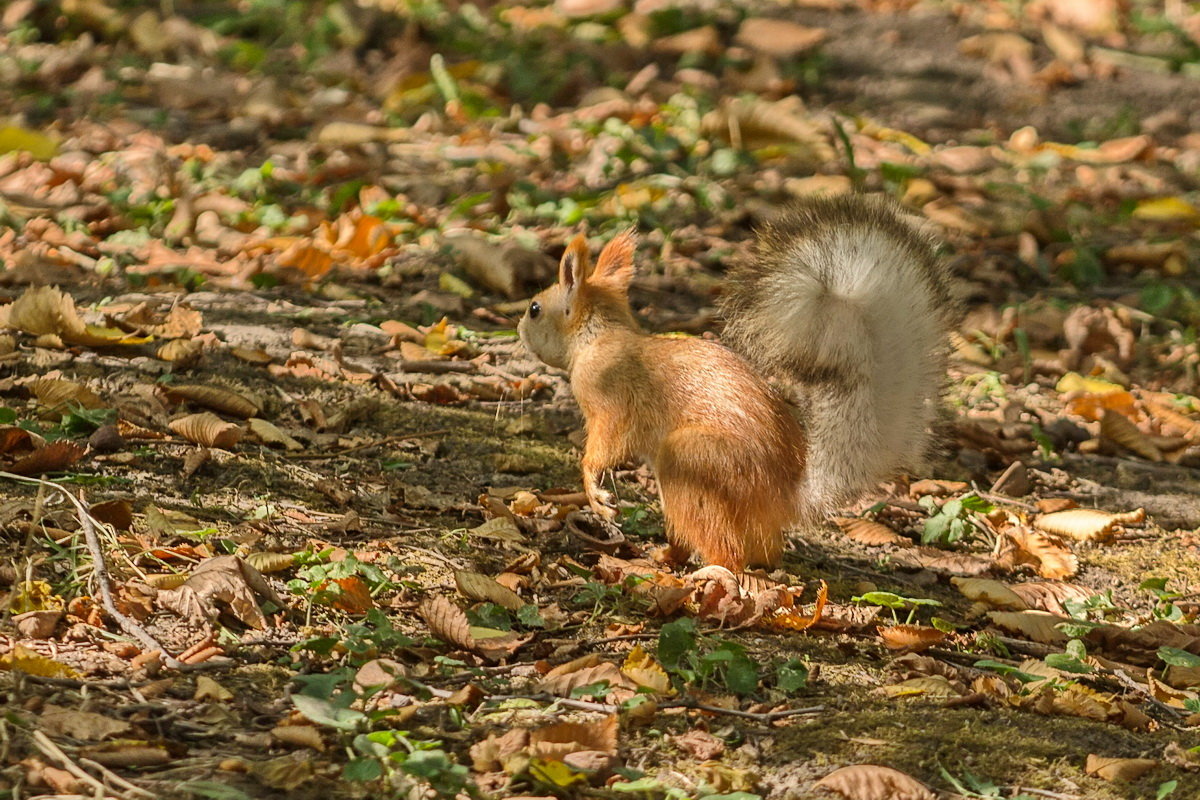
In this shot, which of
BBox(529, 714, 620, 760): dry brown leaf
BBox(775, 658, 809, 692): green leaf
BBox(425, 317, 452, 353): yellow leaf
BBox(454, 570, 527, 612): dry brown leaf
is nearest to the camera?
BBox(529, 714, 620, 760): dry brown leaf

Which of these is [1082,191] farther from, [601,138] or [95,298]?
[95,298]

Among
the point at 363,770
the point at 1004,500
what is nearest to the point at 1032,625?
the point at 1004,500

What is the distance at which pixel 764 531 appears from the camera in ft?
10.7

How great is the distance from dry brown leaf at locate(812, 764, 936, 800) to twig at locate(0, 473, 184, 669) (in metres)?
1.12

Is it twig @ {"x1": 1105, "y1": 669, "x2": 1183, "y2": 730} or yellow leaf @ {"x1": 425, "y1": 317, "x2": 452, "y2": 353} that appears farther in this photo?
yellow leaf @ {"x1": 425, "y1": 317, "x2": 452, "y2": 353}

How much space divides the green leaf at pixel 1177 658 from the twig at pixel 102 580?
1.93m

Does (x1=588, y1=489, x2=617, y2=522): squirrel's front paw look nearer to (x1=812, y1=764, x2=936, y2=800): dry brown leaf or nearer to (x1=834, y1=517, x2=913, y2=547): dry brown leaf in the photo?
(x1=834, y1=517, x2=913, y2=547): dry brown leaf

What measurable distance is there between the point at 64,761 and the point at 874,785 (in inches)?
47.9

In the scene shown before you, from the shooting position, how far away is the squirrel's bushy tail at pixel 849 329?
10.5 ft

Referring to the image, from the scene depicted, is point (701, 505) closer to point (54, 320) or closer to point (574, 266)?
point (574, 266)

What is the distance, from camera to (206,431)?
3352 mm

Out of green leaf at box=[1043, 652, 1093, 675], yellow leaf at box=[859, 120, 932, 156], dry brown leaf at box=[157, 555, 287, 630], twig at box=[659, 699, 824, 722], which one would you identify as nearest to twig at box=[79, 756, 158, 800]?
dry brown leaf at box=[157, 555, 287, 630]

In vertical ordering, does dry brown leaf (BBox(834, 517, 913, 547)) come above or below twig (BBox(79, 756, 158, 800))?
below

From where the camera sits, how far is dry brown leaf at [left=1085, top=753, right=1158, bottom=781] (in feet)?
7.66
